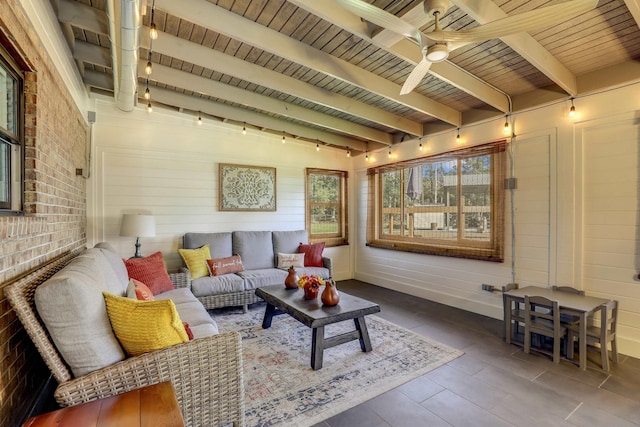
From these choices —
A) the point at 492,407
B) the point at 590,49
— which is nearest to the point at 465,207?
the point at 590,49

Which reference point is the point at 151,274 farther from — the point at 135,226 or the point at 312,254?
the point at 312,254

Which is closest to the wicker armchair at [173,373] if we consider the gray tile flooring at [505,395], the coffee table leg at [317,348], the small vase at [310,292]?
the gray tile flooring at [505,395]

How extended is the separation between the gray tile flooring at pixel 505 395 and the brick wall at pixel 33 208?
1.68 m

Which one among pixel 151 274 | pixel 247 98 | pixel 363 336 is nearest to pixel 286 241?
pixel 151 274

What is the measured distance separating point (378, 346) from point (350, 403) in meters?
0.92

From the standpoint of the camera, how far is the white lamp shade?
3.54 m

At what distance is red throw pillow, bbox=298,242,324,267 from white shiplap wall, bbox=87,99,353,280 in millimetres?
647

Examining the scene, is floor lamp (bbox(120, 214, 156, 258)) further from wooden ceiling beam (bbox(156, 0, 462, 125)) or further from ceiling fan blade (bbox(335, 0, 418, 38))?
ceiling fan blade (bbox(335, 0, 418, 38))

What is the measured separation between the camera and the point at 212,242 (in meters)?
4.25

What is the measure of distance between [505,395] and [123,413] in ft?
7.82

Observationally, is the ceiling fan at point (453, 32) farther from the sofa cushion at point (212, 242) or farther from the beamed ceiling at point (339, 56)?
the sofa cushion at point (212, 242)

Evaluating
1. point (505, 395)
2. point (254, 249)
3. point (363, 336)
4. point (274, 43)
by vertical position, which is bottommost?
point (505, 395)

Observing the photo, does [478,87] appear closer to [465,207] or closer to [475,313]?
[465,207]

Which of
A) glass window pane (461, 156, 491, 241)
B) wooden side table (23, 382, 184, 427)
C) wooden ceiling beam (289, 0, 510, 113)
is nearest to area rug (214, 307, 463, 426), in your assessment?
wooden side table (23, 382, 184, 427)
